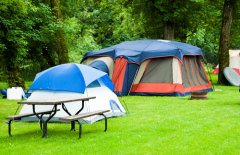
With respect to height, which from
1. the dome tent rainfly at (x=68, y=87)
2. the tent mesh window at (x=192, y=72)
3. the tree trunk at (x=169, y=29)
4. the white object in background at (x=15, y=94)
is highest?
the tree trunk at (x=169, y=29)

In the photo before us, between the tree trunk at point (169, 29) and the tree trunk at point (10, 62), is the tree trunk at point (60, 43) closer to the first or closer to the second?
the tree trunk at point (10, 62)

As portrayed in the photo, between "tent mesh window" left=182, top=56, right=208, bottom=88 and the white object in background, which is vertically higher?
"tent mesh window" left=182, top=56, right=208, bottom=88

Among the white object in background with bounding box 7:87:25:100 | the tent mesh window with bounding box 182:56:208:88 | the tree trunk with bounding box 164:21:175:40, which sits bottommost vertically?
the white object in background with bounding box 7:87:25:100

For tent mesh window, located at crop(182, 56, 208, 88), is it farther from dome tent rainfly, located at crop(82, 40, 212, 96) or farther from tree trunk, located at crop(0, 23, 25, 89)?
tree trunk, located at crop(0, 23, 25, 89)

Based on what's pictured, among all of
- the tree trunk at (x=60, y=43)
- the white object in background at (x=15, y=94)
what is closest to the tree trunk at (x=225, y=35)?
the tree trunk at (x=60, y=43)

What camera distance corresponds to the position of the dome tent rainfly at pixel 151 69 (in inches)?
641

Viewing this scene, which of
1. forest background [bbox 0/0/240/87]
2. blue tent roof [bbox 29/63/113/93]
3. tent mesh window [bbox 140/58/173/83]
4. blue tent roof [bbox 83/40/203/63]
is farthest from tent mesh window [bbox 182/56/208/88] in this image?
blue tent roof [bbox 29/63/113/93]

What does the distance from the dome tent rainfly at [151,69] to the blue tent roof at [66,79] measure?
240 inches

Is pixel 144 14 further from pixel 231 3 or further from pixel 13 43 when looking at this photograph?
pixel 13 43

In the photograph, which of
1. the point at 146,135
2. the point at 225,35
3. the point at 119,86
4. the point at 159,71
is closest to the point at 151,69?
the point at 159,71

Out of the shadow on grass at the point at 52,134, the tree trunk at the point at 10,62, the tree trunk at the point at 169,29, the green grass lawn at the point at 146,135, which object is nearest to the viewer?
the green grass lawn at the point at 146,135

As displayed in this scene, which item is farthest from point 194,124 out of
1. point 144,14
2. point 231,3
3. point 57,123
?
point 144,14

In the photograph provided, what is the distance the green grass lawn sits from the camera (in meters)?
7.09

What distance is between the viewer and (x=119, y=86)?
1644 centimetres
